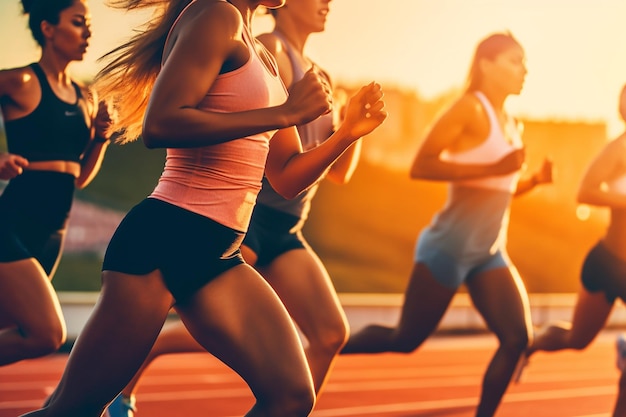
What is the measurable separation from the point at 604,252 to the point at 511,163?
96 centimetres

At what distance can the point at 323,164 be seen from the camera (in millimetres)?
3111

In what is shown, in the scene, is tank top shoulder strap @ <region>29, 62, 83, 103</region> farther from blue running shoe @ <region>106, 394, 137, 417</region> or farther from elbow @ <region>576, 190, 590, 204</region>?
elbow @ <region>576, 190, 590, 204</region>

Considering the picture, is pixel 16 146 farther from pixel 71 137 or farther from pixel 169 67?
pixel 169 67

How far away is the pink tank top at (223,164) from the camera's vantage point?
9.07ft

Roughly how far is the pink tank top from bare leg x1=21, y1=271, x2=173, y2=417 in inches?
9.5

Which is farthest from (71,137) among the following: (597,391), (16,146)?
(597,391)

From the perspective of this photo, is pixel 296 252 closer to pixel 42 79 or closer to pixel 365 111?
pixel 42 79

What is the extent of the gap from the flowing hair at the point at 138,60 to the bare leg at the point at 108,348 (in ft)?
1.83

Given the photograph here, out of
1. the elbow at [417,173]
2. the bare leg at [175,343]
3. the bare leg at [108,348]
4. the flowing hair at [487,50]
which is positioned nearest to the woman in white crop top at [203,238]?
the bare leg at [108,348]

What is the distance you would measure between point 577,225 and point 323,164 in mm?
34353

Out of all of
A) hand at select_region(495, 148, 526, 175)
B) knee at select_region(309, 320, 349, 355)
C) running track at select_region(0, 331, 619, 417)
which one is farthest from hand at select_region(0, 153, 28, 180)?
running track at select_region(0, 331, 619, 417)

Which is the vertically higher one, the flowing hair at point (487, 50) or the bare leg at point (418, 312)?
the flowing hair at point (487, 50)

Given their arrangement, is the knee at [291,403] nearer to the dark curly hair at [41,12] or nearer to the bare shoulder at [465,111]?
the dark curly hair at [41,12]

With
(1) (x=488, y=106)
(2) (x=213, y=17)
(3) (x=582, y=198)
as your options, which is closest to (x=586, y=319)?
(3) (x=582, y=198)
